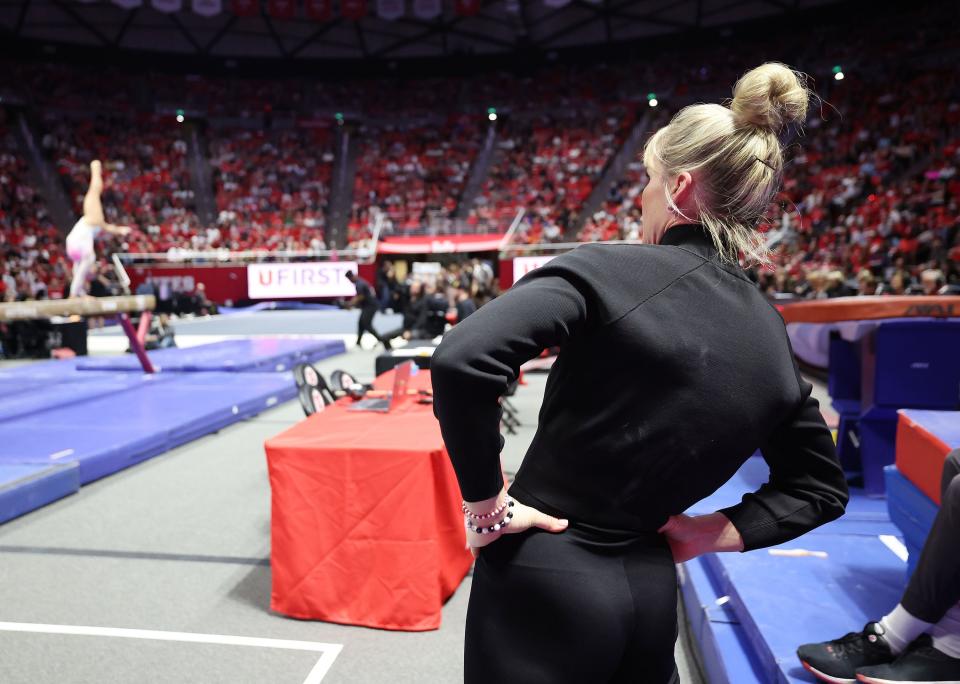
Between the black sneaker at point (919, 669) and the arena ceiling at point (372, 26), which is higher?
the arena ceiling at point (372, 26)

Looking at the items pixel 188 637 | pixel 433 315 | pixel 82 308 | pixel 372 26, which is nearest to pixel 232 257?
pixel 372 26

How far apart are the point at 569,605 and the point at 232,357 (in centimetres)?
829

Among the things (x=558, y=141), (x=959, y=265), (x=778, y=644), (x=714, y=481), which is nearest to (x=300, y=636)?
(x=778, y=644)

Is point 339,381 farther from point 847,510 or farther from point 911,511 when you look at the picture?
point 911,511

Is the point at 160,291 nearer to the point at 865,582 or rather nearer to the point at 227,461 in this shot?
the point at 227,461

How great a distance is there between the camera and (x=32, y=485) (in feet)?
12.5

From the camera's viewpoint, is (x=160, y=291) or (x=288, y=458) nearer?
(x=288, y=458)

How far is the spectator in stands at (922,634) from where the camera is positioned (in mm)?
1532

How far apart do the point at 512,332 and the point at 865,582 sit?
7.08 feet

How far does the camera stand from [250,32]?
948 inches

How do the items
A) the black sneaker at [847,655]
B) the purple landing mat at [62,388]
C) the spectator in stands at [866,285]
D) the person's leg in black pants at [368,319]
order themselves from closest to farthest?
the black sneaker at [847,655]
the purple landing mat at [62,388]
the spectator in stands at [866,285]
the person's leg in black pants at [368,319]

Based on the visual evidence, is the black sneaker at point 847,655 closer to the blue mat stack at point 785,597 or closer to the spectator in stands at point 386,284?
the blue mat stack at point 785,597

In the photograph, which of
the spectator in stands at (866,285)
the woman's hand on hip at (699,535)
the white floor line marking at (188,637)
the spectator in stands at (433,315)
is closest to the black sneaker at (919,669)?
the woman's hand on hip at (699,535)

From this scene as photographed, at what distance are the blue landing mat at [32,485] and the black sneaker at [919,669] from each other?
411cm
